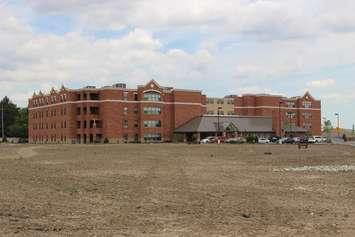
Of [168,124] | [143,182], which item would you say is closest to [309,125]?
[168,124]

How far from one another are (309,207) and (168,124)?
484 ft

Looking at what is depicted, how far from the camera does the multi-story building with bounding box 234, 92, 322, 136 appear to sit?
18538cm

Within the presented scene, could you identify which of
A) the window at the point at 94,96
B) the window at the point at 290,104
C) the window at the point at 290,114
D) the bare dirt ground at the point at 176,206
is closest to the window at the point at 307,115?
the window at the point at 290,114

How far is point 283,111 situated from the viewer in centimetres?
19188

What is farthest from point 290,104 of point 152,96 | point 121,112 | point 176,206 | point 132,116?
point 176,206

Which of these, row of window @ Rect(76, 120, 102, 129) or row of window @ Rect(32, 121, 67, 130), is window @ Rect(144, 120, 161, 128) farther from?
row of window @ Rect(32, 121, 67, 130)

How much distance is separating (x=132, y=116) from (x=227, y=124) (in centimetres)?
2665

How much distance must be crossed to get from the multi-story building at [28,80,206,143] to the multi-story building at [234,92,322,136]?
24.5m

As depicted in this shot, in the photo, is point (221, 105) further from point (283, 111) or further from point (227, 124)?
point (227, 124)

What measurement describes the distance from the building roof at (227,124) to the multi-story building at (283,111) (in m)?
7.21

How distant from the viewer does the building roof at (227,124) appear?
159 m

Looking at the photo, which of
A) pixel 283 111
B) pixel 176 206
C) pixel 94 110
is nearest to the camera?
pixel 176 206

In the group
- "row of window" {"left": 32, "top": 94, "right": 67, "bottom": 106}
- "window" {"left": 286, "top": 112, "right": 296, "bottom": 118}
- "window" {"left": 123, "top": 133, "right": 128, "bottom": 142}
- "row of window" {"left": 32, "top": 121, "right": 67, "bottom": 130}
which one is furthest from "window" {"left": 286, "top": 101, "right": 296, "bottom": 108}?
"row of window" {"left": 32, "top": 121, "right": 67, "bottom": 130}

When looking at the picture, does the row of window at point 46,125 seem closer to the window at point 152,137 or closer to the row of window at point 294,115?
the window at point 152,137
